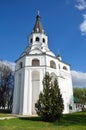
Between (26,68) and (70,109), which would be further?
(70,109)

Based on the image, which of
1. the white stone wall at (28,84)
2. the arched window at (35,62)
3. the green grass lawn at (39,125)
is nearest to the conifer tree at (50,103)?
the green grass lawn at (39,125)

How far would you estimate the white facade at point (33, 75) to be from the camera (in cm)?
3550

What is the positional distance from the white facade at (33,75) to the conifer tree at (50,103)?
47.4 ft

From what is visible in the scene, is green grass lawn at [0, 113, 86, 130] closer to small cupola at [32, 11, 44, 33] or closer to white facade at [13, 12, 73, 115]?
white facade at [13, 12, 73, 115]

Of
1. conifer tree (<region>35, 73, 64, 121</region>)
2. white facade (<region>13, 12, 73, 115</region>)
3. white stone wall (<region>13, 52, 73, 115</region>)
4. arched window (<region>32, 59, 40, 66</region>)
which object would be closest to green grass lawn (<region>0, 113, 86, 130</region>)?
conifer tree (<region>35, 73, 64, 121</region>)

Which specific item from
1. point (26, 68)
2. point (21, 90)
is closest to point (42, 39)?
point (26, 68)

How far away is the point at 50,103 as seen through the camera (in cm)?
2044

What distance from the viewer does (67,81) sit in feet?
148

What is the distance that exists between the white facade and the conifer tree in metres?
14.4

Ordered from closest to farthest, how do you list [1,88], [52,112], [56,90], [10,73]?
1. [52,112]
2. [56,90]
3. [1,88]
4. [10,73]

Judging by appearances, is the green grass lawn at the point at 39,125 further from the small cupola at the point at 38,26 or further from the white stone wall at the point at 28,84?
the small cupola at the point at 38,26

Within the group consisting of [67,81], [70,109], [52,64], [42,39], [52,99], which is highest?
[42,39]

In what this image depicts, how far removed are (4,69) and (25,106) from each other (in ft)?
64.7

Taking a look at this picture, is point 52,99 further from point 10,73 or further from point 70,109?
point 10,73
